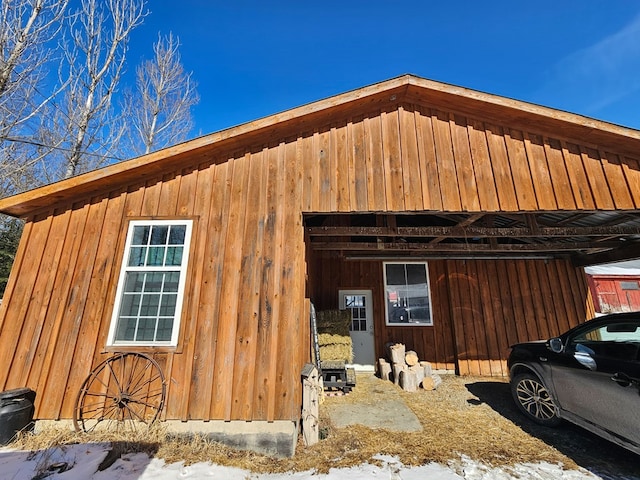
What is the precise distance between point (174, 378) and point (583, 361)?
5.44 meters

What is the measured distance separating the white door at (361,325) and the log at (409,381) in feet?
4.61

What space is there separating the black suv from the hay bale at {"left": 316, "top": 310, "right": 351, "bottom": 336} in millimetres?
3492

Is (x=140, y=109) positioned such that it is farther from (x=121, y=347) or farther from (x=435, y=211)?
(x=435, y=211)

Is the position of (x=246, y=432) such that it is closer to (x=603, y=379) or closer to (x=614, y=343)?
(x=603, y=379)

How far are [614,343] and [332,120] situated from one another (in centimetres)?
503

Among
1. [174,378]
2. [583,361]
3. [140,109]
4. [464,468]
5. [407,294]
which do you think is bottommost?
[464,468]

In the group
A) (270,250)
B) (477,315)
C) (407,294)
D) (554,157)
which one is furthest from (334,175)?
(477,315)

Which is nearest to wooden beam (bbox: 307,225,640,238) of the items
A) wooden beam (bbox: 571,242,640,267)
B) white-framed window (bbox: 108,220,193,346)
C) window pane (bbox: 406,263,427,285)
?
wooden beam (bbox: 571,242,640,267)

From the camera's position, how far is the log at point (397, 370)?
6.56m

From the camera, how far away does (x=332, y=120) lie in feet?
16.1

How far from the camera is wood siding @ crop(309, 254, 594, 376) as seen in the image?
293 inches

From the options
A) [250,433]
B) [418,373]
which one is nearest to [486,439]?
[418,373]

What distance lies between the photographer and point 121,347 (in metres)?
4.02

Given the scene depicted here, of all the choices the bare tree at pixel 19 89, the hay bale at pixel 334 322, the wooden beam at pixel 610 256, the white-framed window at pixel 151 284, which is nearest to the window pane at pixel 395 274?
the hay bale at pixel 334 322
